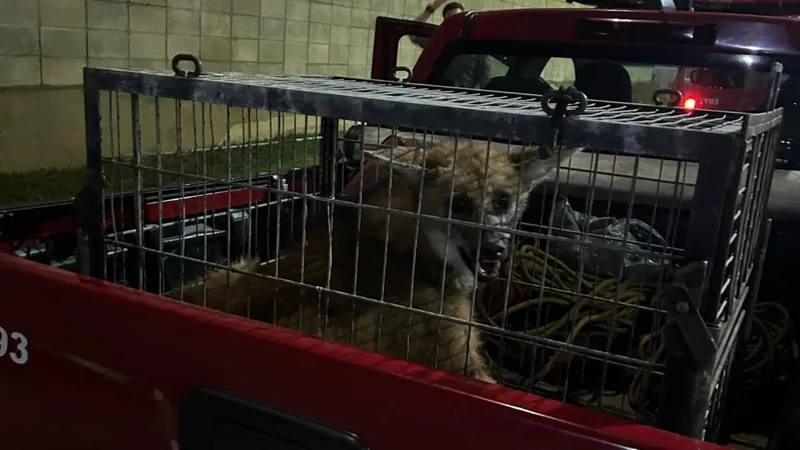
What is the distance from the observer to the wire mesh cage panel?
108 centimetres

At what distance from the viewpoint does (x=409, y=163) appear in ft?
5.90

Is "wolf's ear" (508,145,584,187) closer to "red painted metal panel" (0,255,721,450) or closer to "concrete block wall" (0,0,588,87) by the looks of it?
"red painted metal panel" (0,255,721,450)

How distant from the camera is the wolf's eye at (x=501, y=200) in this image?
188 cm

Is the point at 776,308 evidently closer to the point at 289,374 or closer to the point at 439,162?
the point at 439,162

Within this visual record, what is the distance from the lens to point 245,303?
1.72 metres

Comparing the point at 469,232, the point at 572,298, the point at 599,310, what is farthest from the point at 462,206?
the point at 599,310

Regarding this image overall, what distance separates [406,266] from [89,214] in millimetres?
748

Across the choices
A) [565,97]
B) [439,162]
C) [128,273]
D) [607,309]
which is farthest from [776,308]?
[128,273]

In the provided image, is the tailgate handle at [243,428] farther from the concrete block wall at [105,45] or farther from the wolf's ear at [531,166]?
the concrete block wall at [105,45]

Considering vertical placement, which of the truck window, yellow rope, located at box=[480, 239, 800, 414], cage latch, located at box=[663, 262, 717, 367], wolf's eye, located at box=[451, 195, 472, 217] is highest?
the truck window

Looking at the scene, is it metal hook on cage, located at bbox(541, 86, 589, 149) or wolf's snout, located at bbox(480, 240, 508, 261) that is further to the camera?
wolf's snout, located at bbox(480, 240, 508, 261)

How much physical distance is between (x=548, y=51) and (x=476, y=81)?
1.47 ft

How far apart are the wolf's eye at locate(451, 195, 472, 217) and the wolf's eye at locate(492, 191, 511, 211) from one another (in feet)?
0.22

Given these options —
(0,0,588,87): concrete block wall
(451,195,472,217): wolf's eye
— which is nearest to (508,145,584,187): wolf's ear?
(451,195,472,217): wolf's eye
